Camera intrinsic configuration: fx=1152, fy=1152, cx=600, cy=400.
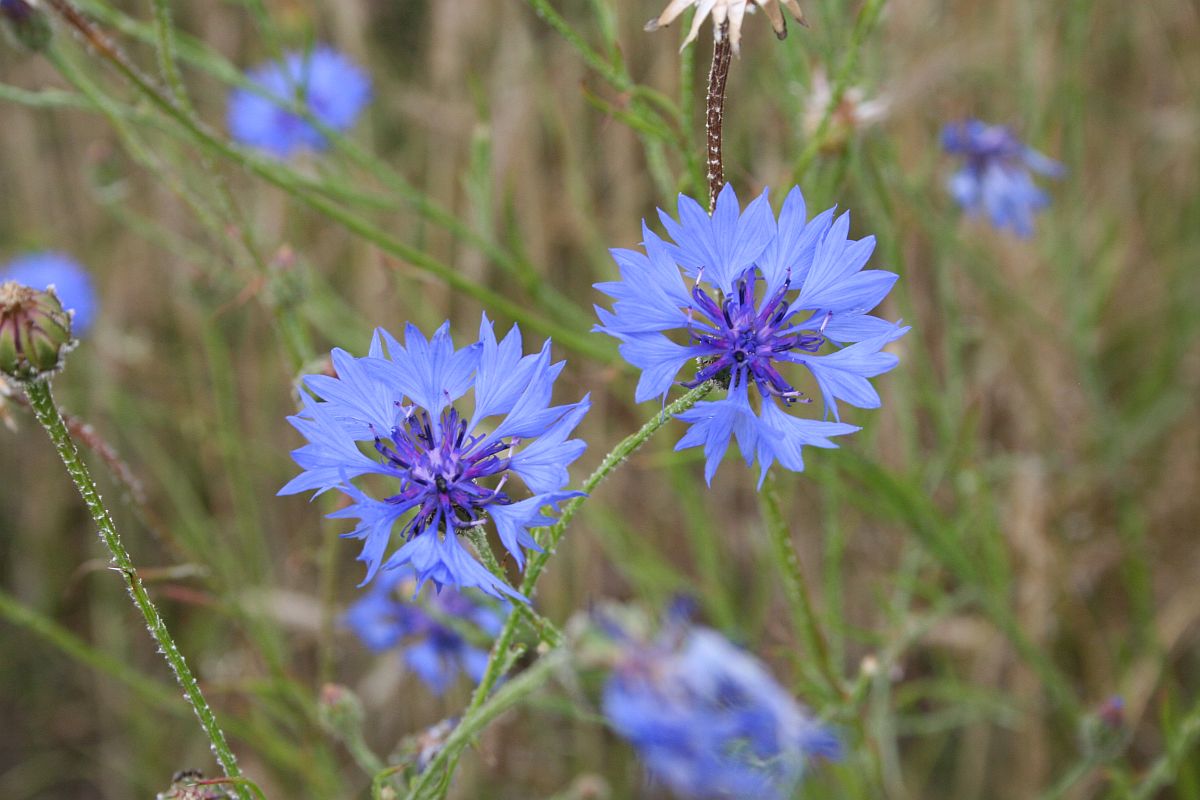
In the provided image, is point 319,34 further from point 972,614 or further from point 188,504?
point 972,614

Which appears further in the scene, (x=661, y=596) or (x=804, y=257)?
(x=661, y=596)

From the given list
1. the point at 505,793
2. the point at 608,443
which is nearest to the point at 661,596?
the point at 608,443

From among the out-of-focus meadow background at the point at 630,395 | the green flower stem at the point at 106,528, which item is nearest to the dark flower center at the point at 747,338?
the green flower stem at the point at 106,528

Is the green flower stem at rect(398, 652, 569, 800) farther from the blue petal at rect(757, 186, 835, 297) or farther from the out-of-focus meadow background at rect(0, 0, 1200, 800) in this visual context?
the out-of-focus meadow background at rect(0, 0, 1200, 800)

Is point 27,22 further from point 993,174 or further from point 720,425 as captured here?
point 993,174

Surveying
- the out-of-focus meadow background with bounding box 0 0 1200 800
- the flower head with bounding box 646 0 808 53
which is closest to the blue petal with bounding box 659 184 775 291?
the flower head with bounding box 646 0 808 53

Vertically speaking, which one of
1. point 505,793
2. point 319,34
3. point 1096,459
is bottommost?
point 505,793

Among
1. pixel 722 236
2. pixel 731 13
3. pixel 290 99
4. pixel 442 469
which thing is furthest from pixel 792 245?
pixel 290 99
